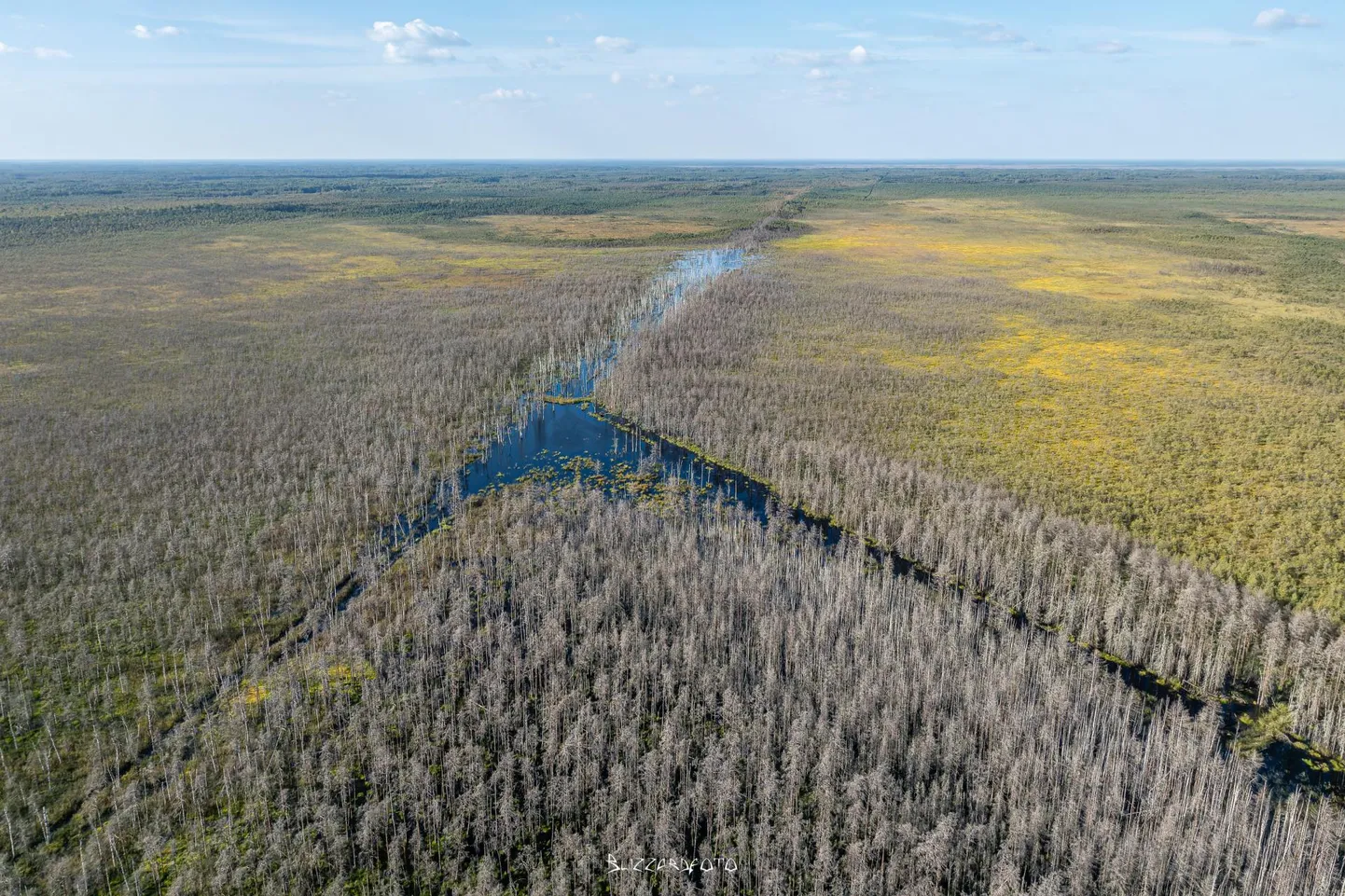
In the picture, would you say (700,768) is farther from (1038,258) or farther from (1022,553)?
(1038,258)

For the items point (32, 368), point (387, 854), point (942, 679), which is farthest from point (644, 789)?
point (32, 368)

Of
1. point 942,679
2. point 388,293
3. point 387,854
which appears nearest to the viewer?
point 387,854

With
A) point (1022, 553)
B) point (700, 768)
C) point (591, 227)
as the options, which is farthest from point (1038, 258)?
point (700, 768)

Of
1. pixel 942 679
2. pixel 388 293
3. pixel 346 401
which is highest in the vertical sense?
pixel 388 293

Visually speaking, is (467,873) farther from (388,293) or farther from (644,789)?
(388,293)

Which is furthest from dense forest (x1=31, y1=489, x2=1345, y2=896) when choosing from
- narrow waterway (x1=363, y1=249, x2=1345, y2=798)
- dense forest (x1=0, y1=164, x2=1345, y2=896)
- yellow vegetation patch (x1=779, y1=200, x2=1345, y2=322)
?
yellow vegetation patch (x1=779, y1=200, x2=1345, y2=322)

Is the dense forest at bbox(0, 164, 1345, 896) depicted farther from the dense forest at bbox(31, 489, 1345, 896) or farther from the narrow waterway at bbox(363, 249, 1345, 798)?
the narrow waterway at bbox(363, 249, 1345, 798)

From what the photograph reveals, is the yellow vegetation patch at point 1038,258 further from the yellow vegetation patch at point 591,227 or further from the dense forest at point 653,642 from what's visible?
Result: the dense forest at point 653,642

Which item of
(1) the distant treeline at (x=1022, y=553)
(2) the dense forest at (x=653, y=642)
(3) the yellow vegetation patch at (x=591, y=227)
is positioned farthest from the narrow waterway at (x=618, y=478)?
(3) the yellow vegetation patch at (x=591, y=227)
